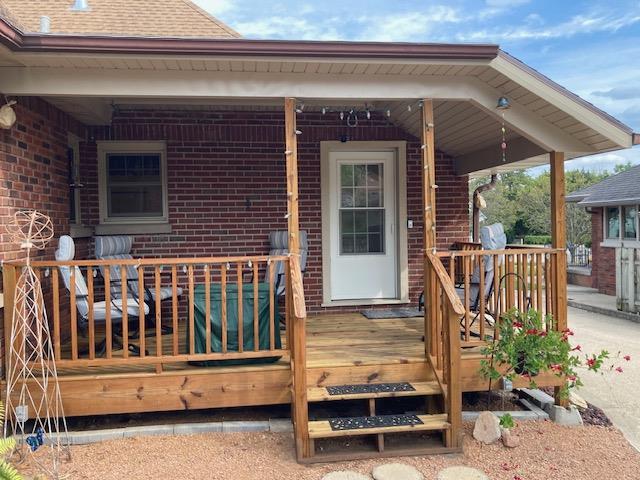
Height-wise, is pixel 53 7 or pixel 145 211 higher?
pixel 53 7

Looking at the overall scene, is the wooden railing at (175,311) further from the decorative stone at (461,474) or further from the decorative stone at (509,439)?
the decorative stone at (509,439)

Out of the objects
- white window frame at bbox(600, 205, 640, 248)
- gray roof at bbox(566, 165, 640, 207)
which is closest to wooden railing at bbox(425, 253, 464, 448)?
gray roof at bbox(566, 165, 640, 207)

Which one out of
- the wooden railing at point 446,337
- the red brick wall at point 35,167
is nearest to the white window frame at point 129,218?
the red brick wall at point 35,167

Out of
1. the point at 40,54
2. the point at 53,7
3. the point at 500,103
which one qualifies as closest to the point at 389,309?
the point at 500,103

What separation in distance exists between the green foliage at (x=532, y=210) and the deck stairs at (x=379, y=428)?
41.4 feet

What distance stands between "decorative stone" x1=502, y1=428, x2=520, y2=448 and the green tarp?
5.86 feet

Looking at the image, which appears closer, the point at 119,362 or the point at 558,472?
the point at 558,472

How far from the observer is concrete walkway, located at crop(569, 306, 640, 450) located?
439 cm

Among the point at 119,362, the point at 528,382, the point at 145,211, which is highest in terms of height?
the point at 145,211

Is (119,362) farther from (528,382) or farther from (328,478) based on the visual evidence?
(528,382)

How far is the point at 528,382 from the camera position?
13.8 feet

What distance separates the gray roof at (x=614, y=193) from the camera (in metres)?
12.4

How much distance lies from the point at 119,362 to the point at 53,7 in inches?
194

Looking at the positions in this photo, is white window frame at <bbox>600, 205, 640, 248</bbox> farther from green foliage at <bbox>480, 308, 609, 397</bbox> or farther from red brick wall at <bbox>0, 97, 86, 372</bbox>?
red brick wall at <bbox>0, 97, 86, 372</bbox>
